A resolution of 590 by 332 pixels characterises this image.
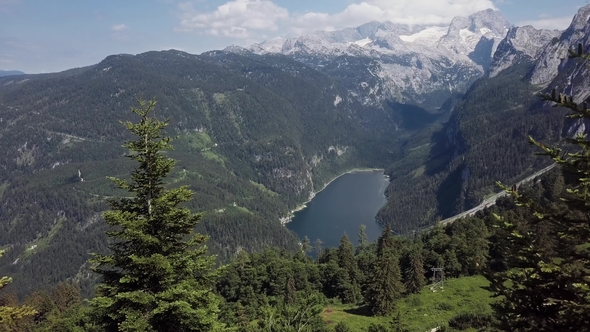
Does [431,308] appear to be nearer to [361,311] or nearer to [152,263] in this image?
[361,311]

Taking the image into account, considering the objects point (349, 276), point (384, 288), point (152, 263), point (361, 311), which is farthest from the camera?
point (349, 276)

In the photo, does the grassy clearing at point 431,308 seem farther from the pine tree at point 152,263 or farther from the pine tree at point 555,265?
the pine tree at point 555,265

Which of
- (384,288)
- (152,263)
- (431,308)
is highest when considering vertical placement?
(152,263)

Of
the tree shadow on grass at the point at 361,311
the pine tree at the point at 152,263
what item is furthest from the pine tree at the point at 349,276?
the pine tree at the point at 152,263

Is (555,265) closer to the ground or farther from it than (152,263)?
farther from it

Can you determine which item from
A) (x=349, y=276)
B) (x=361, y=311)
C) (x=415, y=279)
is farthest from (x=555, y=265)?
(x=349, y=276)

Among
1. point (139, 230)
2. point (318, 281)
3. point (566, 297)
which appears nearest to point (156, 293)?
point (139, 230)

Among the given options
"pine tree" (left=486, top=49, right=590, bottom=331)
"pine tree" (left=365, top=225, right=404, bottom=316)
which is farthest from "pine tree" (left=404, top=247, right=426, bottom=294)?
"pine tree" (left=486, top=49, right=590, bottom=331)

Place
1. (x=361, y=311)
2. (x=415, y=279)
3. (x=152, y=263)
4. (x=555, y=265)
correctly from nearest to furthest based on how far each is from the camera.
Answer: (x=555, y=265) < (x=152, y=263) < (x=361, y=311) < (x=415, y=279)
